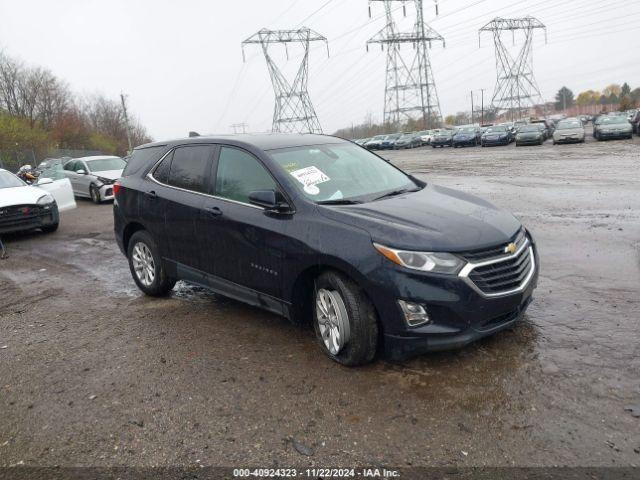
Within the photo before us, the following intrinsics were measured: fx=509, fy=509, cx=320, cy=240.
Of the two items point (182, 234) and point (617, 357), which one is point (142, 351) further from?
point (617, 357)

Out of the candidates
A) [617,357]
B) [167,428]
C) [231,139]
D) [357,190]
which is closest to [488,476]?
[617,357]

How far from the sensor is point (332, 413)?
3246 millimetres

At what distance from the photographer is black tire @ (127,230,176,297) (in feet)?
18.0

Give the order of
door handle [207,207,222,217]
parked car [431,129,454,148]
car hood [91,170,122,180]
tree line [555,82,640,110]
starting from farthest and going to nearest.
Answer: tree line [555,82,640,110]
parked car [431,129,454,148]
car hood [91,170,122,180]
door handle [207,207,222,217]

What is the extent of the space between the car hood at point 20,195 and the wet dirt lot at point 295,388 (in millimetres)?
4883

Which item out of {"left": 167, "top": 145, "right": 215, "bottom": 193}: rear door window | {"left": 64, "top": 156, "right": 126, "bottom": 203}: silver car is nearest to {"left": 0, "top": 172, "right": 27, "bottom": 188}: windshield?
{"left": 64, "top": 156, "right": 126, "bottom": 203}: silver car

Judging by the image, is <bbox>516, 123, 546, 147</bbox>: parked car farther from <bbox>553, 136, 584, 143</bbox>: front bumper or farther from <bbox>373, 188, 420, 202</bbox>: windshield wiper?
<bbox>373, 188, 420, 202</bbox>: windshield wiper

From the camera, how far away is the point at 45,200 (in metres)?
10.5

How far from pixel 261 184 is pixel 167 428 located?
80.8 inches

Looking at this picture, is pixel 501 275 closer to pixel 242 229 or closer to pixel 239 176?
pixel 242 229

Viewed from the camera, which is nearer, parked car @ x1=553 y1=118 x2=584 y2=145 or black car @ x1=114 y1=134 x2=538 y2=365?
black car @ x1=114 y1=134 x2=538 y2=365

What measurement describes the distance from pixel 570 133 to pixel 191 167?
2865 cm

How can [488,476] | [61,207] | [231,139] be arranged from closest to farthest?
[488,476] → [231,139] → [61,207]

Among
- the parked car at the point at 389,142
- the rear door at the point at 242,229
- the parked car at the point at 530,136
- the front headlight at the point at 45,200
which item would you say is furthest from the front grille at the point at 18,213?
the parked car at the point at 389,142
